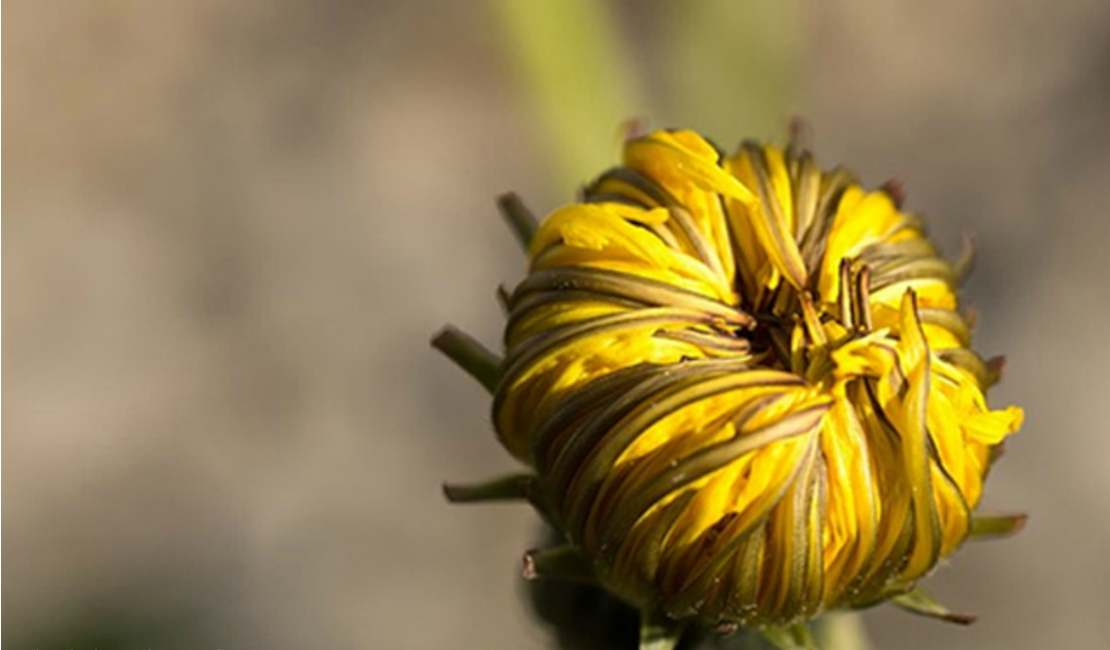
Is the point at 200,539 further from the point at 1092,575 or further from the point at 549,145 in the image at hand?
the point at 1092,575

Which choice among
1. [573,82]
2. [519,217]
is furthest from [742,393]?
[573,82]

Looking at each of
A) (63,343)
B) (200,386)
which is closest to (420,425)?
(200,386)

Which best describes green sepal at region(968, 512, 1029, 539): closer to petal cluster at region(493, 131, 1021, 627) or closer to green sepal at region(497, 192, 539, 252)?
petal cluster at region(493, 131, 1021, 627)

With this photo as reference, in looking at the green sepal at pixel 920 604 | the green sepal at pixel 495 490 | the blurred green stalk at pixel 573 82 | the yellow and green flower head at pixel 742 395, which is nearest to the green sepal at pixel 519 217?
the yellow and green flower head at pixel 742 395

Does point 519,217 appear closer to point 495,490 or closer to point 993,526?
point 495,490

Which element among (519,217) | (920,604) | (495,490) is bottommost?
(920,604)

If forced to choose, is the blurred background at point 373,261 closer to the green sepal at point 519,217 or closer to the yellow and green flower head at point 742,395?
the green sepal at point 519,217

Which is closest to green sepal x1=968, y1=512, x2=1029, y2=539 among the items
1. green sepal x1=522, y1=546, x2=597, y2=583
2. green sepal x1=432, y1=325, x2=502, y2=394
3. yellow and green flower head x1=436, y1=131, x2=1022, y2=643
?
yellow and green flower head x1=436, y1=131, x2=1022, y2=643
